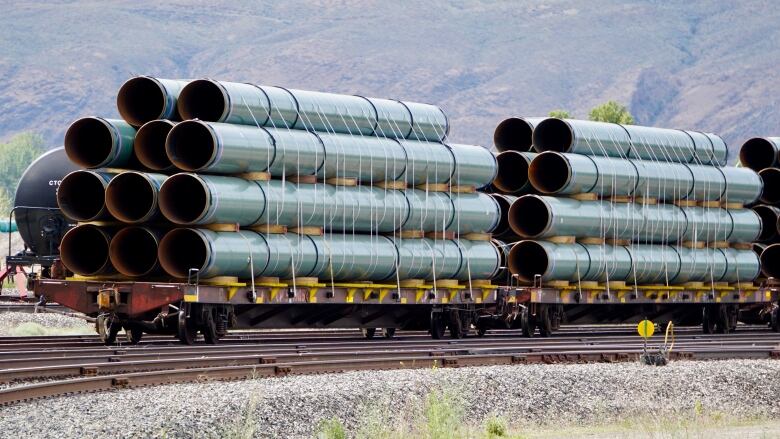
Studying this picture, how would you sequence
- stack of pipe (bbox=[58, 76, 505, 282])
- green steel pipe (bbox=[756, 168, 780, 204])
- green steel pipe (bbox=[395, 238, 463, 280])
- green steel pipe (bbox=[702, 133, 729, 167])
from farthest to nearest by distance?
green steel pipe (bbox=[756, 168, 780, 204]), green steel pipe (bbox=[702, 133, 729, 167]), green steel pipe (bbox=[395, 238, 463, 280]), stack of pipe (bbox=[58, 76, 505, 282])

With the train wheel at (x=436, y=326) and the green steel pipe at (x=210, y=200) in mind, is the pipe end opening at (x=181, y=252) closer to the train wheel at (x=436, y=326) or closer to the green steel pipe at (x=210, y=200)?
the green steel pipe at (x=210, y=200)

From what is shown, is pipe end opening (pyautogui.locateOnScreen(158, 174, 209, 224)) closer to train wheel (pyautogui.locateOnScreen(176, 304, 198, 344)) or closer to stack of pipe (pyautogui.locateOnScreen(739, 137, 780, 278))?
train wheel (pyautogui.locateOnScreen(176, 304, 198, 344))

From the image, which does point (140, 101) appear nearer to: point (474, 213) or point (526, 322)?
point (474, 213)

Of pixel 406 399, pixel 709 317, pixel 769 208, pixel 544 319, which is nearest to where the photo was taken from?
pixel 406 399

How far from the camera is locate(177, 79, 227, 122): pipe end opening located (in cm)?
2369

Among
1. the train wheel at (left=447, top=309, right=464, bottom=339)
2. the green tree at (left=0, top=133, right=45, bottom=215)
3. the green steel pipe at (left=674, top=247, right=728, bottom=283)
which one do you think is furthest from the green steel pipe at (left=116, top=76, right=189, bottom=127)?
the green tree at (left=0, top=133, right=45, bottom=215)

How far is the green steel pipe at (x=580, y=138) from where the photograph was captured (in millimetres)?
30188

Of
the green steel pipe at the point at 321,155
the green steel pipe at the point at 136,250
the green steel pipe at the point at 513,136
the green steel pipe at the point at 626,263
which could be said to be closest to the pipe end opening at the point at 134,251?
the green steel pipe at the point at 136,250

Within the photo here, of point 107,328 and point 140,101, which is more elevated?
point 140,101

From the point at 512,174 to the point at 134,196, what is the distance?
1016 centimetres

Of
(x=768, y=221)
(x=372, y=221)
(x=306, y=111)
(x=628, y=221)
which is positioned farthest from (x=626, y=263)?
(x=306, y=111)

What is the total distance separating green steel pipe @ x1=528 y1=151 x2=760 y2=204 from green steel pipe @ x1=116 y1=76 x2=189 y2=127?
894 cm

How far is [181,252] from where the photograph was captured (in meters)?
24.1

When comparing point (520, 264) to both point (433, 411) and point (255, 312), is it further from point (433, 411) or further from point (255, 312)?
point (433, 411)
